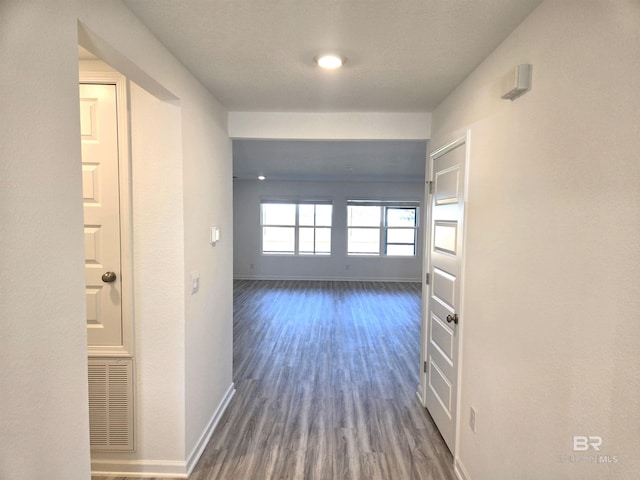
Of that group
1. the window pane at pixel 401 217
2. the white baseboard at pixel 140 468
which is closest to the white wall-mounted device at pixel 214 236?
the white baseboard at pixel 140 468

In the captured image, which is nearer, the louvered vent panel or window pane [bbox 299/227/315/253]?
the louvered vent panel

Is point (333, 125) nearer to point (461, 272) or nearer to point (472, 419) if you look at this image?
point (461, 272)

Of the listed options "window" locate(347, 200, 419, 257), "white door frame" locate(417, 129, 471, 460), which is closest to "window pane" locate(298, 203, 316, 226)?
"window" locate(347, 200, 419, 257)

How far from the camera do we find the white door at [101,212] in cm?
202

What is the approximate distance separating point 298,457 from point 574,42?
8.72ft

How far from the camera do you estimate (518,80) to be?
1433 millimetres

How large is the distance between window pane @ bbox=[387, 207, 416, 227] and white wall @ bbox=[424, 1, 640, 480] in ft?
22.6

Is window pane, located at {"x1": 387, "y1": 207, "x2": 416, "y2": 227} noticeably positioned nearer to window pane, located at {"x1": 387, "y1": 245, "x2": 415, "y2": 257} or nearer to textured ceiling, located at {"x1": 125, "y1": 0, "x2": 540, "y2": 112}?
window pane, located at {"x1": 387, "y1": 245, "x2": 415, "y2": 257}

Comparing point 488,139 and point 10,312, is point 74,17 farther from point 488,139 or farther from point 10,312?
point 488,139

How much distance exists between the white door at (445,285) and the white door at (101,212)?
7.02 ft

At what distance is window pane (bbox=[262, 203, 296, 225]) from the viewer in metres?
8.83

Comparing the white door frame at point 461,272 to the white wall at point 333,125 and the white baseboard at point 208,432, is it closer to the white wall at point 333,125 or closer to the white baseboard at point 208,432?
the white wall at point 333,125

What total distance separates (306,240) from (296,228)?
1.34 ft

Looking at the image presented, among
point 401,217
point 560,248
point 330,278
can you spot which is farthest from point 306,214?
point 560,248
